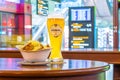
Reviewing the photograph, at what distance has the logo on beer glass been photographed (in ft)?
5.24

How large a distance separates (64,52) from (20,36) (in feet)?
7.48

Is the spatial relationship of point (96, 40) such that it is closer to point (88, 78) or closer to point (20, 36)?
point (20, 36)

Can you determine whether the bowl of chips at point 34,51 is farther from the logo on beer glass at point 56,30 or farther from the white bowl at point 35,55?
the logo on beer glass at point 56,30

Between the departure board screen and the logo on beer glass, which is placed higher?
the departure board screen

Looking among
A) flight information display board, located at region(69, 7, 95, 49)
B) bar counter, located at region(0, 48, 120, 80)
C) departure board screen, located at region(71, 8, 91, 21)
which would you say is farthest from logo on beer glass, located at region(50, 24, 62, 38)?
departure board screen, located at region(71, 8, 91, 21)

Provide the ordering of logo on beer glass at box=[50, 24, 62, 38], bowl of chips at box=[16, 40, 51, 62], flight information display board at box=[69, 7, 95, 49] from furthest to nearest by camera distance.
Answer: flight information display board at box=[69, 7, 95, 49]
logo on beer glass at box=[50, 24, 62, 38]
bowl of chips at box=[16, 40, 51, 62]

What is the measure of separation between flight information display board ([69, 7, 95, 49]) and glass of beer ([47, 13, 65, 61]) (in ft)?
8.58

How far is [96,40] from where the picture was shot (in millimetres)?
4633

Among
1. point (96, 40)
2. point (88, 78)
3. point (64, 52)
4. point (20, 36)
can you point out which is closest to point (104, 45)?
point (96, 40)

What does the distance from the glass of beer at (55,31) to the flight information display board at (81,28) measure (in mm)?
2615

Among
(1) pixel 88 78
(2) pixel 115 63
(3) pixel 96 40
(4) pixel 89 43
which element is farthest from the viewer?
(3) pixel 96 40

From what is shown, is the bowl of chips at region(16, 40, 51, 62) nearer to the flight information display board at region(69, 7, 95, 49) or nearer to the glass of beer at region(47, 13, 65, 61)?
A: the glass of beer at region(47, 13, 65, 61)

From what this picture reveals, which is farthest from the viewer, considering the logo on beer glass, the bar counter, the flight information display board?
the flight information display board

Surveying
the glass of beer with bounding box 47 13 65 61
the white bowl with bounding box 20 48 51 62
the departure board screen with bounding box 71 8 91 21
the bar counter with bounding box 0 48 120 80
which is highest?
the departure board screen with bounding box 71 8 91 21
